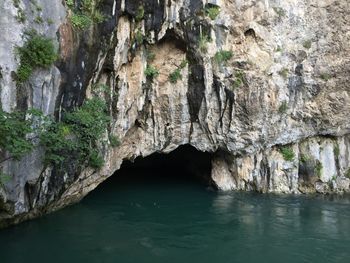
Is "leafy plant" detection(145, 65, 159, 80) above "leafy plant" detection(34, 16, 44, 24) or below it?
below

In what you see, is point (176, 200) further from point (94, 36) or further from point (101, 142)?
point (94, 36)

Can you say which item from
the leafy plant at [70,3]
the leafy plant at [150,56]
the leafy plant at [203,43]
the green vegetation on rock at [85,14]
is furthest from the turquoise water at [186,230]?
the leafy plant at [70,3]

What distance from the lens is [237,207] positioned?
1452 cm

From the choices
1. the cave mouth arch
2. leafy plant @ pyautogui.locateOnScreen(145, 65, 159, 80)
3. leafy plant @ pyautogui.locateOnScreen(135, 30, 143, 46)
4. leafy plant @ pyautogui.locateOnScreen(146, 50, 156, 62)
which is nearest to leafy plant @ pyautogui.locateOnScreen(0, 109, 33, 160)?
leafy plant @ pyautogui.locateOnScreen(135, 30, 143, 46)

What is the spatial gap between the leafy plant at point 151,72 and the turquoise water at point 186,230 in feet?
15.0

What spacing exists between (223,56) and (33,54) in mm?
7264

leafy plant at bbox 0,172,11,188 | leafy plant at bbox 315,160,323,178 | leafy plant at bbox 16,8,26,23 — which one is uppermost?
leafy plant at bbox 16,8,26,23

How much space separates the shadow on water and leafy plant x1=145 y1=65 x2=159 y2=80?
459cm

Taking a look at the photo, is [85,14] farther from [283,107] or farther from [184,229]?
[283,107]

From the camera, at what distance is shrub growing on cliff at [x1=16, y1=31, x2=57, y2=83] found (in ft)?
32.1

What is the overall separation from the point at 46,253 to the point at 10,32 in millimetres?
5308

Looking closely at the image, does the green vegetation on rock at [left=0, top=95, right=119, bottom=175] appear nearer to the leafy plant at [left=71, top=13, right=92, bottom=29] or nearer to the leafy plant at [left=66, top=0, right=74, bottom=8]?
the leafy plant at [left=71, top=13, right=92, bottom=29]

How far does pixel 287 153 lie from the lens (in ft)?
54.6

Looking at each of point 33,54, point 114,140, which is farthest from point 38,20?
point 114,140
